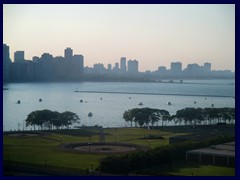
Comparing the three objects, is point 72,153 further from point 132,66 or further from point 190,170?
point 132,66

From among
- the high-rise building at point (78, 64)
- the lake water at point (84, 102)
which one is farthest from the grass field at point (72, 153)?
the high-rise building at point (78, 64)

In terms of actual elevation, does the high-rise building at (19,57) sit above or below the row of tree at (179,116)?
above

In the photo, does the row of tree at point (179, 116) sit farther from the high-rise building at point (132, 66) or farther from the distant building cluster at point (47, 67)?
the high-rise building at point (132, 66)

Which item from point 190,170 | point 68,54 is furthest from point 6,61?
point 190,170

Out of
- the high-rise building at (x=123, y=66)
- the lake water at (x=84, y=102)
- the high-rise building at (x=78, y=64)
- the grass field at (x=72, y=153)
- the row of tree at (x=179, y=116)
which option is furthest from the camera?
the high-rise building at (x=123, y=66)

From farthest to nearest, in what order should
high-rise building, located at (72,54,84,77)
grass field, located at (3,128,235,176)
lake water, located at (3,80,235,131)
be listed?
high-rise building, located at (72,54,84,77) < lake water, located at (3,80,235,131) < grass field, located at (3,128,235,176)

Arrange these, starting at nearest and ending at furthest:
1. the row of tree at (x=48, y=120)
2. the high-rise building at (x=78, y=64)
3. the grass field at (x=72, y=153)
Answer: the grass field at (x=72, y=153) → the row of tree at (x=48, y=120) → the high-rise building at (x=78, y=64)

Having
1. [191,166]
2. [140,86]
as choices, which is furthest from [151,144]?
[140,86]

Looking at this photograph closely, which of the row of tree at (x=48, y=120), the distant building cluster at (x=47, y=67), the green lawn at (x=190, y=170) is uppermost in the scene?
the distant building cluster at (x=47, y=67)

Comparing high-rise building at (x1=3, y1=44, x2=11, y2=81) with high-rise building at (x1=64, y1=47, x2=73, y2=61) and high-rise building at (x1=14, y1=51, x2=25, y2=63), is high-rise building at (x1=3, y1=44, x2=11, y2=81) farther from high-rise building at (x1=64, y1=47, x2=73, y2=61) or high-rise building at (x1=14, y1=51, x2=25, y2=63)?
high-rise building at (x1=64, y1=47, x2=73, y2=61)

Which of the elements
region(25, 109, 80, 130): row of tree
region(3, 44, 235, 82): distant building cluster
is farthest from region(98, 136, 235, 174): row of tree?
region(3, 44, 235, 82): distant building cluster
